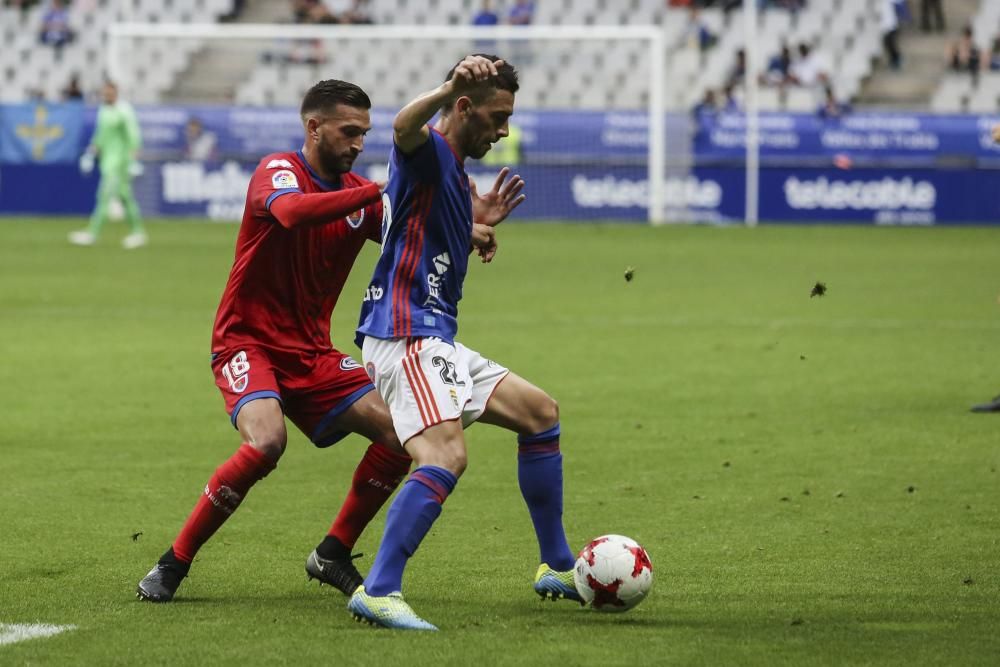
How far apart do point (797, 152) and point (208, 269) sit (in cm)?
1271

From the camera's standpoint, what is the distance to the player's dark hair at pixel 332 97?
596 cm

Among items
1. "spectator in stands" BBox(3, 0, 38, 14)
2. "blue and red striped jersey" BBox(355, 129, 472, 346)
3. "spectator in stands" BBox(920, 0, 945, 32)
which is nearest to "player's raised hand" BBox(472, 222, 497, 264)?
"blue and red striped jersey" BBox(355, 129, 472, 346)

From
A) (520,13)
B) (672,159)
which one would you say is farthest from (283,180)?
(520,13)

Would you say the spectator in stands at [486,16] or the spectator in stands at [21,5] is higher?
the spectator in stands at [21,5]

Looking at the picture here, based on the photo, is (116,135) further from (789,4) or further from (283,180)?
(283,180)

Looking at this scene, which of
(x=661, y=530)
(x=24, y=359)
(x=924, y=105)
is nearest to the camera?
(x=661, y=530)

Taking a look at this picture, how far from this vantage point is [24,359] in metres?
13.2

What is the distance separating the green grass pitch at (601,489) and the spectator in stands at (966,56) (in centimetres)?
1516

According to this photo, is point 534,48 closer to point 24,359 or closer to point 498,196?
point 24,359

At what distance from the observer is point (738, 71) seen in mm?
33344

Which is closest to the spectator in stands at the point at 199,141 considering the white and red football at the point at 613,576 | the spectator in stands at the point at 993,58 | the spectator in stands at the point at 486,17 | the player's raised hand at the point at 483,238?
the spectator in stands at the point at 486,17

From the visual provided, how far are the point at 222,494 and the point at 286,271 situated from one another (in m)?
0.83

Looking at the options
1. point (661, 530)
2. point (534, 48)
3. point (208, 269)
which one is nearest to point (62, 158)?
point (534, 48)

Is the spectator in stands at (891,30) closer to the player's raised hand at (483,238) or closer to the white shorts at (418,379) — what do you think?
the player's raised hand at (483,238)
